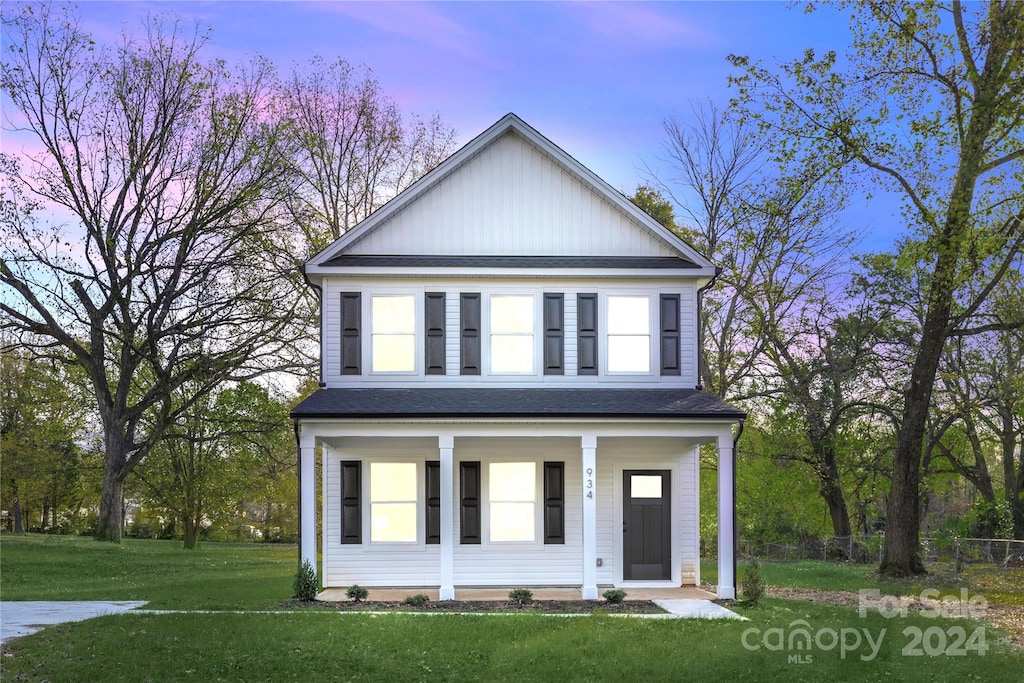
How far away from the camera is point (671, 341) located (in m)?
20.7

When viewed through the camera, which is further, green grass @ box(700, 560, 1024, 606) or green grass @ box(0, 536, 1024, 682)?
green grass @ box(700, 560, 1024, 606)

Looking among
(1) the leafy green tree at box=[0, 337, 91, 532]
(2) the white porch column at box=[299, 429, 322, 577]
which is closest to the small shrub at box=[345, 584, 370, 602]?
(2) the white porch column at box=[299, 429, 322, 577]

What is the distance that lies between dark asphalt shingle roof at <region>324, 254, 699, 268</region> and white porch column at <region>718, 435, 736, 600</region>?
4.09 m

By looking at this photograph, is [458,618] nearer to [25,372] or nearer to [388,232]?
[388,232]

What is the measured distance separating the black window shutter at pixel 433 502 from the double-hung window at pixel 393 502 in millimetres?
266

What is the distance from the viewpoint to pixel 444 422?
1845 cm

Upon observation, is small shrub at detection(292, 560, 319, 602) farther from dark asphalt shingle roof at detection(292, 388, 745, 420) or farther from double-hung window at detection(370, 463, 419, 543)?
dark asphalt shingle roof at detection(292, 388, 745, 420)

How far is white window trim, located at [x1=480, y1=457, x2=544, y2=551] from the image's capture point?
20.3 metres

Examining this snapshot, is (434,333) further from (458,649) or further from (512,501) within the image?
(458,649)

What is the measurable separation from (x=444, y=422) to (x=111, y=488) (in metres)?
16.0

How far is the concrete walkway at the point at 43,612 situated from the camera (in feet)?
47.0

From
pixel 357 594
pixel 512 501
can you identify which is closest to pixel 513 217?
pixel 512 501

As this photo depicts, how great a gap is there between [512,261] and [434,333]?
219cm

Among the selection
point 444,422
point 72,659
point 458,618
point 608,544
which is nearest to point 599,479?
point 608,544
